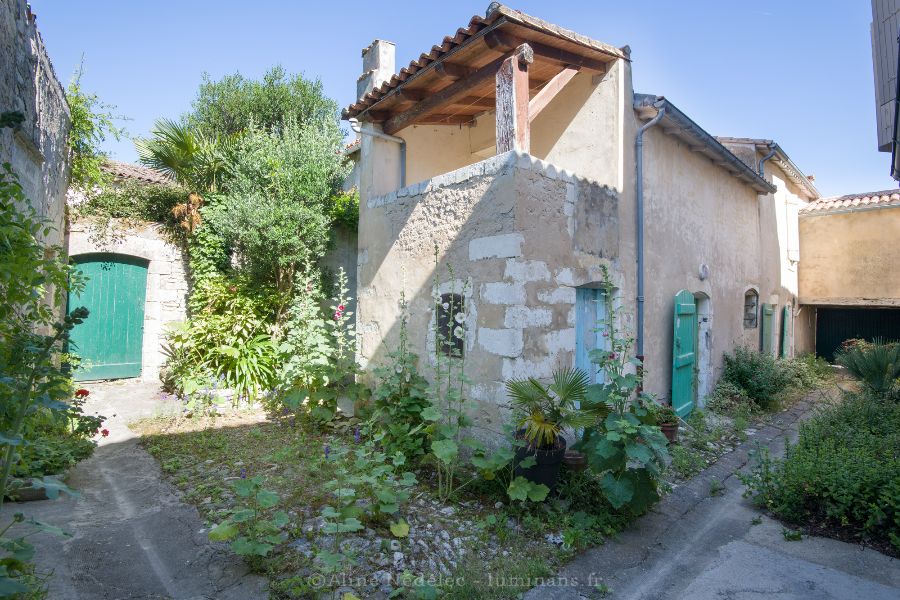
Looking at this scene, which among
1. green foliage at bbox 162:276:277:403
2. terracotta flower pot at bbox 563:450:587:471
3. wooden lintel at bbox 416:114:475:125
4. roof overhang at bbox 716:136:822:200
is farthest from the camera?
roof overhang at bbox 716:136:822:200

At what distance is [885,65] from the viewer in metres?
5.79

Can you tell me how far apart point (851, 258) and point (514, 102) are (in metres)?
12.2

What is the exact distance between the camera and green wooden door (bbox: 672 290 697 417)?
6.62m

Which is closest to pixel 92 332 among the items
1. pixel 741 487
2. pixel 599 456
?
pixel 599 456

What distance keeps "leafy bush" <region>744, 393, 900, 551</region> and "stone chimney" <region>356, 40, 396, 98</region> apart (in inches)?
264

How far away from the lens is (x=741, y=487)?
4789 mm

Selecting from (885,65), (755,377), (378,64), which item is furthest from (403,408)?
(885,65)

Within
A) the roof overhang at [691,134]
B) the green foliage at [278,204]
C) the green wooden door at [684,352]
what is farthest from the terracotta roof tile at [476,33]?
the green wooden door at [684,352]

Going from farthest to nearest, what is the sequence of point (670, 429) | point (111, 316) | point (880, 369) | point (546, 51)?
point (111, 316) → point (880, 369) → point (670, 429) → point (546, 51)

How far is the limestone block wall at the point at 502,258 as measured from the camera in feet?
14.2

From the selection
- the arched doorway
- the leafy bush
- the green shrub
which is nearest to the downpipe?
the leafy bush

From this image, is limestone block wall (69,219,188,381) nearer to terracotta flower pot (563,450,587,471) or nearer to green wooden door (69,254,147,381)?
green wooden door (69,254,147,381)

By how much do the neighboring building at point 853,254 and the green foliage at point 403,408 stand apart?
1252cm

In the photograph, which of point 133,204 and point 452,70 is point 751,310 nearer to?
point 452,70
